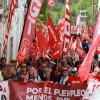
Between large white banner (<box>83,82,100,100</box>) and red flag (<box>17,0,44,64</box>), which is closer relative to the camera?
large white banner (<box>83,82,100,100</box>)

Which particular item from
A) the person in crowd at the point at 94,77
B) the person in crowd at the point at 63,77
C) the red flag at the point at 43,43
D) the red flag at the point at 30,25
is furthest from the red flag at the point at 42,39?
the person in crowd at the point at 94,77

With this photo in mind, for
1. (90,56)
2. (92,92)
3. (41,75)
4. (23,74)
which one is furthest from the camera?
(41,75)

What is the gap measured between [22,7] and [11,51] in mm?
6337

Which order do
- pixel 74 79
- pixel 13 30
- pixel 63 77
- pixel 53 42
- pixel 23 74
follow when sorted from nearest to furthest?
pixel 74 79 < pixel 63 77 < pixel 23 74 < pixel 53 42 < pixel 13 30

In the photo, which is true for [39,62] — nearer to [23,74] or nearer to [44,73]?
[44,73]

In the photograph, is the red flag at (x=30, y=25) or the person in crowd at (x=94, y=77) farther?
the red flag at (x=30, y=25)

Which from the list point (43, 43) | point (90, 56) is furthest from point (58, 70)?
point (90, 56)

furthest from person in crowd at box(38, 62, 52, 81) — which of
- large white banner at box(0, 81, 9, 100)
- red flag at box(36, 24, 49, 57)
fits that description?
red flag at box(36, 24, 49, 57)

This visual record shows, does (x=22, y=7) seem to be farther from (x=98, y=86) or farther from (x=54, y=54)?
(x=98, y=86)

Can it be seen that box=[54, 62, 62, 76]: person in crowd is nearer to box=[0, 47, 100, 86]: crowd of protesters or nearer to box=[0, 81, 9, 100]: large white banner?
box=[0, 47, 100, 86]: crowd of protesters

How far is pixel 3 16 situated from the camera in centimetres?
3547

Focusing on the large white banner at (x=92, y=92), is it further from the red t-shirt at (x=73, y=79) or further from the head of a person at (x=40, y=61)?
the head of a person at (x=40, y=61)

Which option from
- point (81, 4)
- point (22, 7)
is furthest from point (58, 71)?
point (81, 4)

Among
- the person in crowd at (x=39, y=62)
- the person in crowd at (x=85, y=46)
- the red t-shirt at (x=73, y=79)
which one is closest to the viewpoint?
the red t-shirt at (x=73, y=79)
